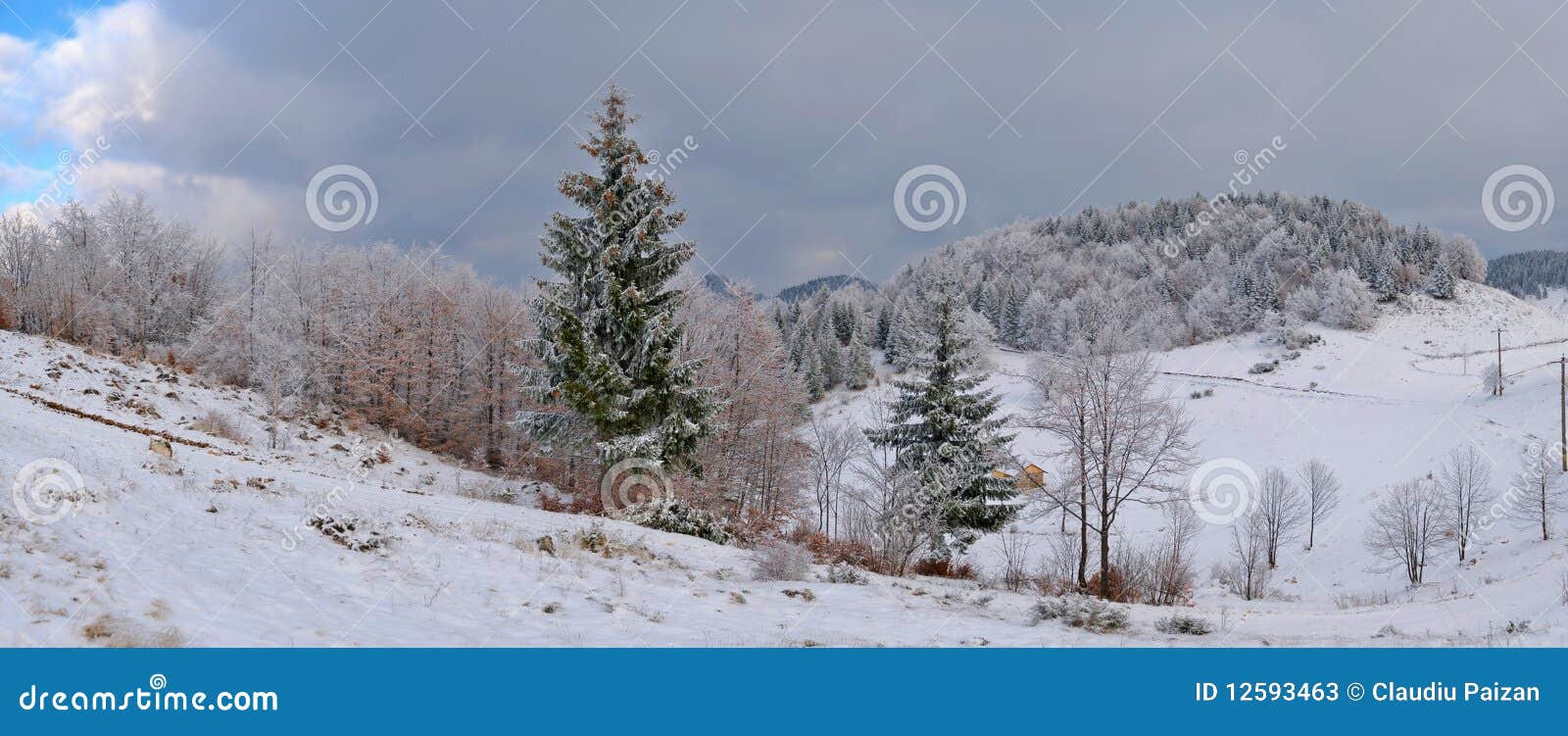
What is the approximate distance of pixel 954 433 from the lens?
26734 mm

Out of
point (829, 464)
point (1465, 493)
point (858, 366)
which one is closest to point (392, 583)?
point (829, 464)

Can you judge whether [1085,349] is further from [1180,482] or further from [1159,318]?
[1159,318]

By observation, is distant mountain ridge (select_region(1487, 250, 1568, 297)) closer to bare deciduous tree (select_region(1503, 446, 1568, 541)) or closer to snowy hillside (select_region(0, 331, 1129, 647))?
bare deciduous tree (select_region(1503, 446, 1568, 541))

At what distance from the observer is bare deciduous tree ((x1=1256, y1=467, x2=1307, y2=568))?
43.2m

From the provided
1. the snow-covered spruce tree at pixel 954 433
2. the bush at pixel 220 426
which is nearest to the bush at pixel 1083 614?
the snow-covered spruce tree at pixel 954 433

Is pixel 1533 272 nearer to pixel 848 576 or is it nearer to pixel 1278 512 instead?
pixel 1278 512

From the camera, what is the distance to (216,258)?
57.9 m

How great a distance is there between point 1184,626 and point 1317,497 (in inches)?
1764

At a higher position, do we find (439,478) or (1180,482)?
(1180,482)

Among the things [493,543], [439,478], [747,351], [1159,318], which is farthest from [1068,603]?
[1159,318]

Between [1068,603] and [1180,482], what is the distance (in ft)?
175
